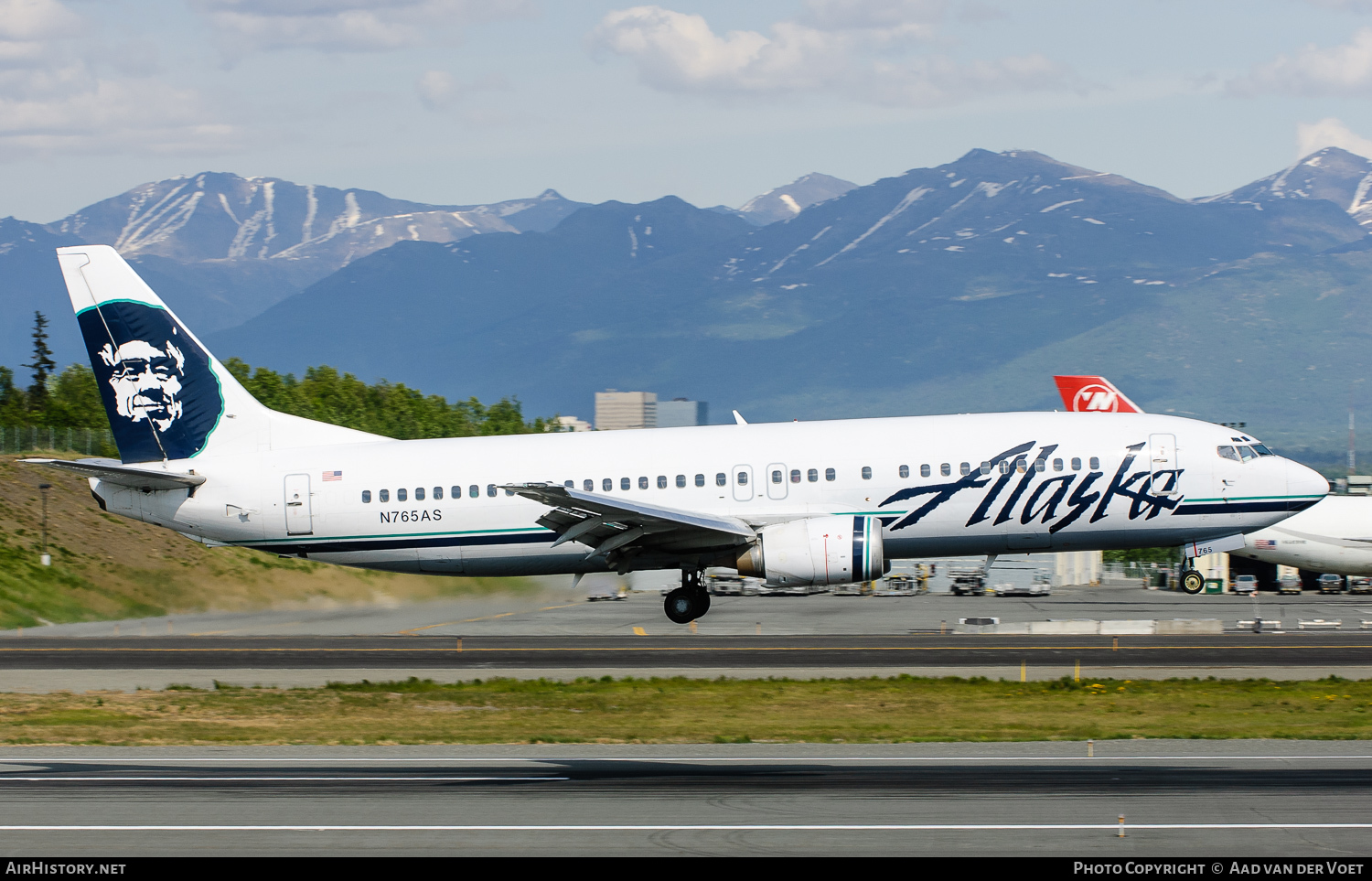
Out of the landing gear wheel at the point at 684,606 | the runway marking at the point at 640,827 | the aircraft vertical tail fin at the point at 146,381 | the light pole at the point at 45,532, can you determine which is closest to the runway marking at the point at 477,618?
the aircraft vertical tail fin at the point at 146,381

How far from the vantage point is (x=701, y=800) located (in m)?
15.6

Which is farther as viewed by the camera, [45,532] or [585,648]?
[45,532]

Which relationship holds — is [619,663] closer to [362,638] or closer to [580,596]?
[580,596]

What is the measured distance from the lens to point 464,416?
11950 centimetres

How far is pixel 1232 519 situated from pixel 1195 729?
10.4m

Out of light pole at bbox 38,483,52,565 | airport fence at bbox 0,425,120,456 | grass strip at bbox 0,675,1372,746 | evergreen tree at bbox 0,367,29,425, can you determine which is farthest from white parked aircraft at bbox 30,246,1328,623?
evergreen tree at bbox 0,367,29,425

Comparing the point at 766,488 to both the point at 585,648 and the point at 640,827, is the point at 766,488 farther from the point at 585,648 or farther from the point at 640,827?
the point at 640,827

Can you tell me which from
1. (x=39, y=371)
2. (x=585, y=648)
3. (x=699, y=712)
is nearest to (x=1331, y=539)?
(x=585, y=648)

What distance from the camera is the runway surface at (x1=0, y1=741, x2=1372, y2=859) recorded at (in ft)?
44.4

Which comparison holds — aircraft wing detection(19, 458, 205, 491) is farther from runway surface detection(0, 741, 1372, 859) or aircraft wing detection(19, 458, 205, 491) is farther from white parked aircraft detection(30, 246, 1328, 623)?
runway surface detection(0, 741, 1372, 859)

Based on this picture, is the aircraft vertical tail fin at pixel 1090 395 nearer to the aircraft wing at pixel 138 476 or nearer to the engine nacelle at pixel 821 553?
the engine nacelle at pixel 821 553

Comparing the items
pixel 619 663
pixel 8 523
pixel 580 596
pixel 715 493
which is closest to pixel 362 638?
pixel 580 596

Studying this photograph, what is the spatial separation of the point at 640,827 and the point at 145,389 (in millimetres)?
24796

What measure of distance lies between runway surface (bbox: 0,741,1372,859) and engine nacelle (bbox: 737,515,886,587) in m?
9.89
